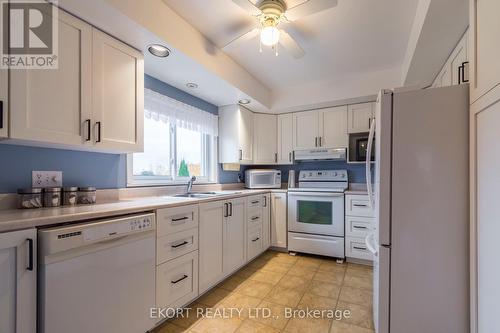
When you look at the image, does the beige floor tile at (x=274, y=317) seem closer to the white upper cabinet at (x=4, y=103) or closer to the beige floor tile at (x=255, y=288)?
the beige floor tile at (x=255, y=288)

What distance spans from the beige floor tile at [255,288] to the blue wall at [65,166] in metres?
1.47

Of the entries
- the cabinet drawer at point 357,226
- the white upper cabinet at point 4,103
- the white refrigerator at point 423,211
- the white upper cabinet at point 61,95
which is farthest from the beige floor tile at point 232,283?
the white upper cabinet at point 4,103

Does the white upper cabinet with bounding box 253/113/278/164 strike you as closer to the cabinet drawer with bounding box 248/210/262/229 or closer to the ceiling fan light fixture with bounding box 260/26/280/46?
the cabinet drawer with bounding box 248/210/262/229

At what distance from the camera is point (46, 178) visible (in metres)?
1.47

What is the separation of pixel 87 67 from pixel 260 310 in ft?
7.06

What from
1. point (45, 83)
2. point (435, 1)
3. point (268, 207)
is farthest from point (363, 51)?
point (45, 83)

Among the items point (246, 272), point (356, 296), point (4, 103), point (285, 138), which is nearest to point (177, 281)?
point (246, 272)

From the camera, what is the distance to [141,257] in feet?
4.59

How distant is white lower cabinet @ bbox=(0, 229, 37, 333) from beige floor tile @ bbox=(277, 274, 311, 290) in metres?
1.87

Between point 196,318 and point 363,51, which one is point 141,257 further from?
point 363,51

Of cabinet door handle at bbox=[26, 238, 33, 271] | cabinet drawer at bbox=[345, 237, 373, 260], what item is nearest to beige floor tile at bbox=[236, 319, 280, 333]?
cabinet door handle at bbox=[26, 238, 33, 271]

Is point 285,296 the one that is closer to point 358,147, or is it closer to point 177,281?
point 177,281

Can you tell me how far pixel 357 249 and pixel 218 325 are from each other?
1918 mm
